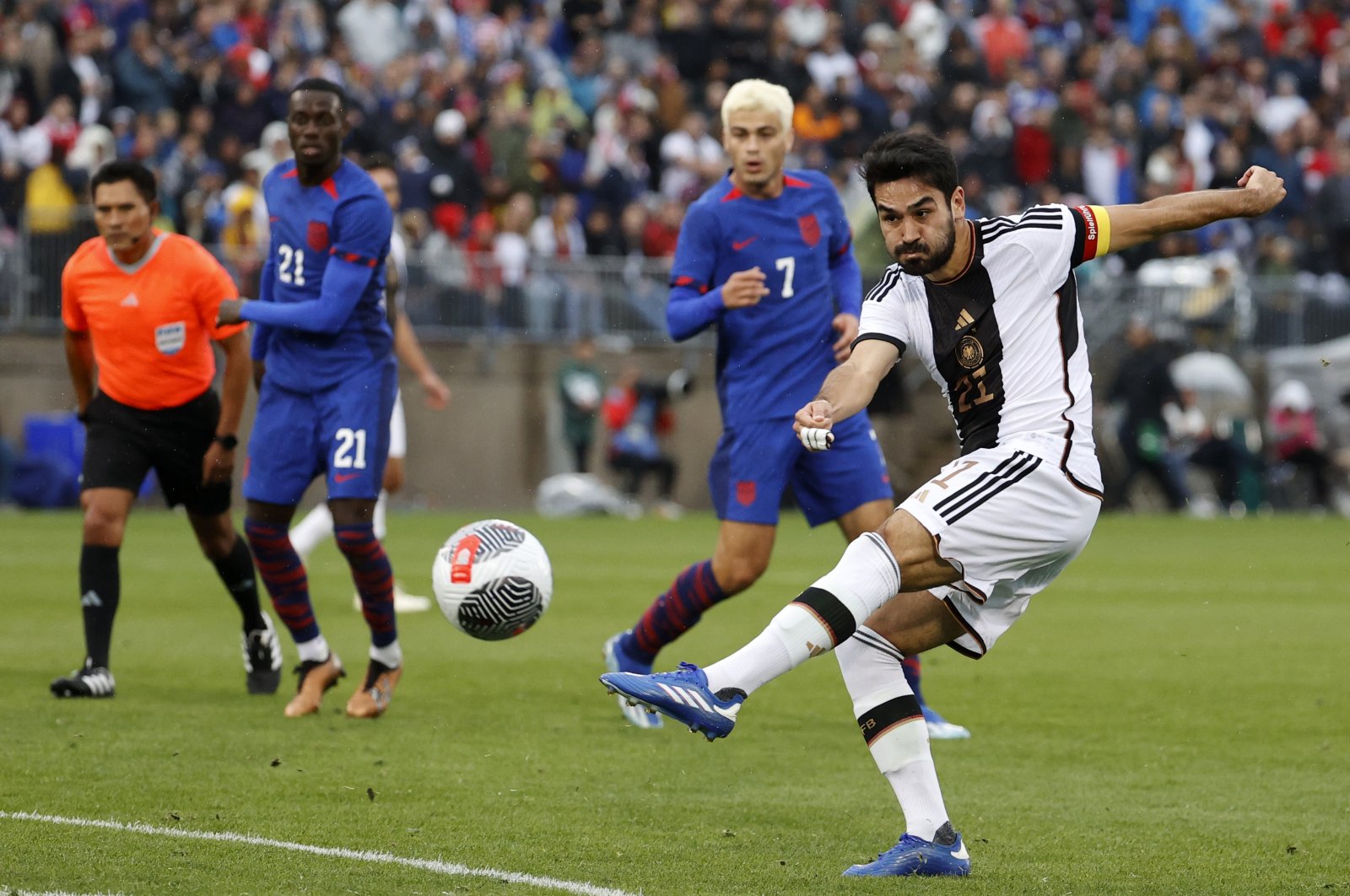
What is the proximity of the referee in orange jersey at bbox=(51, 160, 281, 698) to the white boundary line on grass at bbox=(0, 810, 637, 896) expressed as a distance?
9.33 feet

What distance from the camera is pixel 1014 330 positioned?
534 cm

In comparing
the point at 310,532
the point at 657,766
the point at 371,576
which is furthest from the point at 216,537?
the point at 310,532

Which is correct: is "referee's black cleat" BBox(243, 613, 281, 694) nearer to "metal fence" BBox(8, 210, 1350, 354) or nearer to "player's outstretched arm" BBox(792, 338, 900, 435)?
"player's outstretched arm" BBox(792, 338, 900, 435)

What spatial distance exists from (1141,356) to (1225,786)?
57.4 ft

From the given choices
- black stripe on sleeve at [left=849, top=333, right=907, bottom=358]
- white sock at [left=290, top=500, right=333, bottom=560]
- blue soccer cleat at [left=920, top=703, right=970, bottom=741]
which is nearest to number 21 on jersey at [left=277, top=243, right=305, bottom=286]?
blue soccer cleat at [left=920, top=703, right=970, bottom=741]

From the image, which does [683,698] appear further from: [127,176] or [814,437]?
[127,176]

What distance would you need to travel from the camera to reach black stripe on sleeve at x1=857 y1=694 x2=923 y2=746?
17.3 ft

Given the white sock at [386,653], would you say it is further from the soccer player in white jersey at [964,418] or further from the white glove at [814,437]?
the white glove at [814,437]

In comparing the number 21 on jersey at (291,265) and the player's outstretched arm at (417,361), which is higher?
the number 21 on jersey at (291,265)

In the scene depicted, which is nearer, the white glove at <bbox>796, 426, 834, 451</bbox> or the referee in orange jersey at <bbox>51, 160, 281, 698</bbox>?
the white glove at <bbox>796, 426, 834, 451</bbox>

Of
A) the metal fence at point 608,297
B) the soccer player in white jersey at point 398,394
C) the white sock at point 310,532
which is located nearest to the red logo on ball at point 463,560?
the soccer player in white jersey at point 398,394

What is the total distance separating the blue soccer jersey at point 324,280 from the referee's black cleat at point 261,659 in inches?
54.9

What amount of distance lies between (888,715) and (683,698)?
32.5 inches

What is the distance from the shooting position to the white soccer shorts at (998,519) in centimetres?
506
